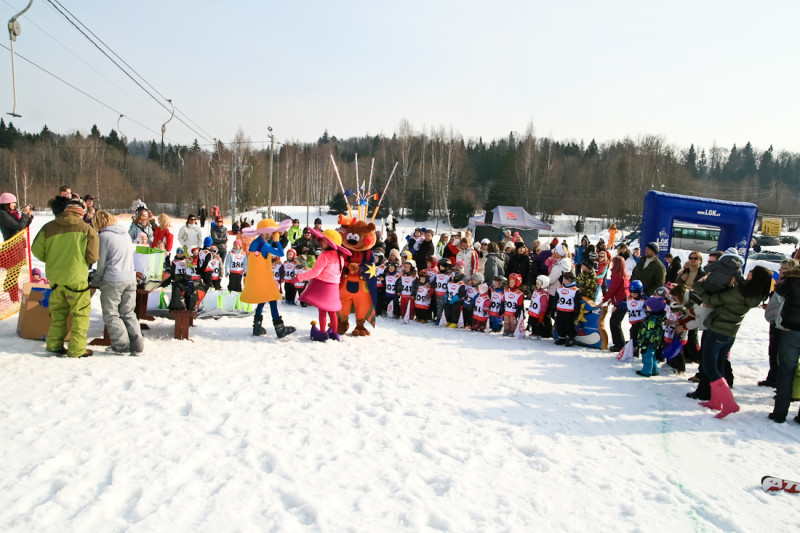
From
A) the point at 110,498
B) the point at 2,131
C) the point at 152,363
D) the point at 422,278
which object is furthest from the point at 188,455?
the point at 2,131

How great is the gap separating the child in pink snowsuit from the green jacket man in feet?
8.65

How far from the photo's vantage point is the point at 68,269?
5238mm

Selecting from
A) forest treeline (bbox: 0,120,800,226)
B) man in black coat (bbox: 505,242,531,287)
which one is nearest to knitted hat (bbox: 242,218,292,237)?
man in black coat (bbox: 505,242,531,287)

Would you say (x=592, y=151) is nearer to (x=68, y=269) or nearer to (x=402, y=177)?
(x=402, y=177)

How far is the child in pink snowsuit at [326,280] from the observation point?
696cm

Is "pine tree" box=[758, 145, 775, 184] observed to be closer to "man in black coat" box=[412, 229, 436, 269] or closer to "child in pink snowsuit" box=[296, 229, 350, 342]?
"man in black coat" box=[412, 229, 436, 269]

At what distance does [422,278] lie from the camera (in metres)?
9.31

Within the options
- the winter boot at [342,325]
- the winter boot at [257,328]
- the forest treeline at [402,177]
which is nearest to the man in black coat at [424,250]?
the winter boot at [342,325]

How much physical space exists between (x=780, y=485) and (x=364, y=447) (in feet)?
10.5

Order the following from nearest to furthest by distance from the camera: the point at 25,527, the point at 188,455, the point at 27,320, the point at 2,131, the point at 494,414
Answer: the point at 25,527 → the point at 188,455 → the point at 494,414 → the point at 27,320 → the point at 2,131

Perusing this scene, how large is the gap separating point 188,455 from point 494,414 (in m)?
2.79

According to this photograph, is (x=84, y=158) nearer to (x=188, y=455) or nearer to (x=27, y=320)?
(x=27, y=320)

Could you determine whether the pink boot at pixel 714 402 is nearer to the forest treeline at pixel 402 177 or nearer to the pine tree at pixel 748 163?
the forest treeline at pixel 402 177

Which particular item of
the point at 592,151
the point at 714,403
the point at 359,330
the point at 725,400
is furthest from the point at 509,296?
the point at 592,151
